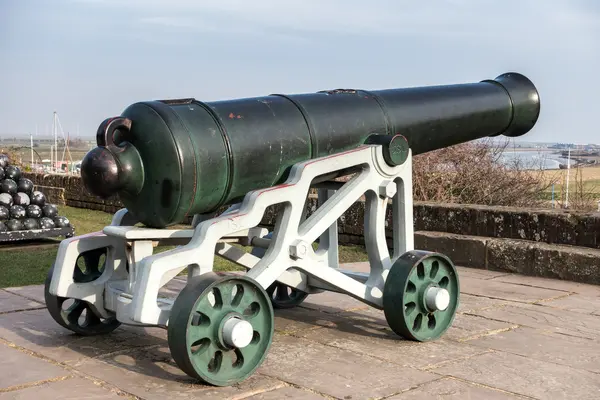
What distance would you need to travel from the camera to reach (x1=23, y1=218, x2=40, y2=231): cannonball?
32.6 feet

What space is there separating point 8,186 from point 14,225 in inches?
32.0

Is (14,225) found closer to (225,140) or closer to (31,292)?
(31,292)

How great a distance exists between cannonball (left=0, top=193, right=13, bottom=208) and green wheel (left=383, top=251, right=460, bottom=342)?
700cm

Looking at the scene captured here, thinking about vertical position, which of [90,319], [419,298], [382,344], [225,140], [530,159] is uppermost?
[225,140]

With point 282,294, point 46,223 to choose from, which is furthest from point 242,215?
point 46,223

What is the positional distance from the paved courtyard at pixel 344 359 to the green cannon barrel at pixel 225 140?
85 centimetres

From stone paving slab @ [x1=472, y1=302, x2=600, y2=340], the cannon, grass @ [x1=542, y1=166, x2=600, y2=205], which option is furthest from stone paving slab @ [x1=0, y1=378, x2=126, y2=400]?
grass @ [x1=542, y1=166, x2=600, y2=205]

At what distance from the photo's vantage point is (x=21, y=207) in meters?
10.2

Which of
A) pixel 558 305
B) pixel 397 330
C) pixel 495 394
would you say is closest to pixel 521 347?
pixel 397 330

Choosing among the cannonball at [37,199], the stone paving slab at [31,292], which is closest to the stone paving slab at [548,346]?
the stone paving slab at [31,292]

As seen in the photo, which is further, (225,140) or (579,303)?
(579,303)

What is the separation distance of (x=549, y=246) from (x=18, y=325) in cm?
→ 471

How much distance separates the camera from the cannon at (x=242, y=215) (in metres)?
3.79

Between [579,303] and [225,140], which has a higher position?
[225,140]
